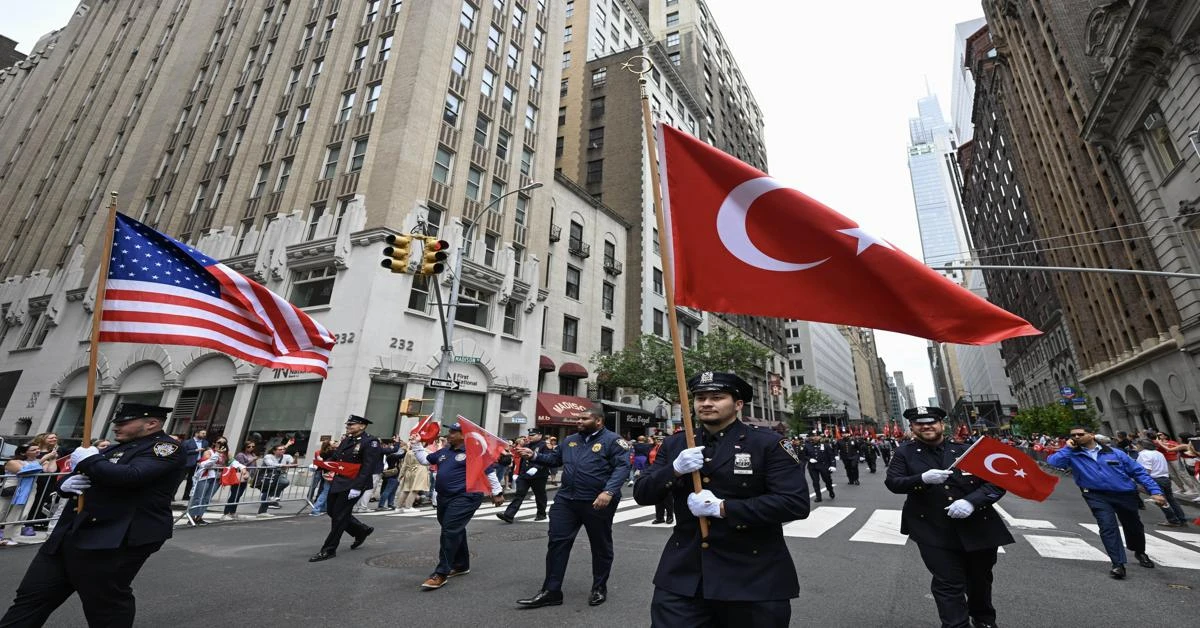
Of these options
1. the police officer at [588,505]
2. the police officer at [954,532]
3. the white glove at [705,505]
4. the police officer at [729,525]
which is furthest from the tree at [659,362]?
the white glove at [705,505]

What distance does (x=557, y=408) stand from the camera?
91.5 ft

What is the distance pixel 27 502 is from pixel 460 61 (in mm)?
25213

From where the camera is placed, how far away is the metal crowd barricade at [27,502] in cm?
894

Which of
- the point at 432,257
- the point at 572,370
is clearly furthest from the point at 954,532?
the point at 572,370

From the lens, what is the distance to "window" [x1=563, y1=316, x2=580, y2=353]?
32.1 metres

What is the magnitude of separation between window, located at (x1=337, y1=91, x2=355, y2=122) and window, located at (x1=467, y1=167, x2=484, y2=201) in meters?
6.34

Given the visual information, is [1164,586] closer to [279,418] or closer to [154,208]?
[279,418]

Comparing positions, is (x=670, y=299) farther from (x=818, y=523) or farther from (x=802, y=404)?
(x=802, y=404)

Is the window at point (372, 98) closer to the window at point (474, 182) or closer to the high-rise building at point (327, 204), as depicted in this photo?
the high-rise building at point (327, 204)

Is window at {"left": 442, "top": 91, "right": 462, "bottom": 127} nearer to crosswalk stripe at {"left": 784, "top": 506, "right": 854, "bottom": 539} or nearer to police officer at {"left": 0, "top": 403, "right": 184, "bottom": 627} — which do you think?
crosswalk stripe at {"left": 784, "top": 506, "right": 854, "bottom": 539}

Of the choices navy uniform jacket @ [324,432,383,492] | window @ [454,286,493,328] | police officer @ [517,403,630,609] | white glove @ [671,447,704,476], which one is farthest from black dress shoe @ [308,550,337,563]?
window @ [454,286,493,328]

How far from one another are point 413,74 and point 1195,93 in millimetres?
33369

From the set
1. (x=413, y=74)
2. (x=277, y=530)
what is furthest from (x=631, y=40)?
(x=277, y=530)

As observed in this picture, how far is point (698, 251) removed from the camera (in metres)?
Result: 4.46
